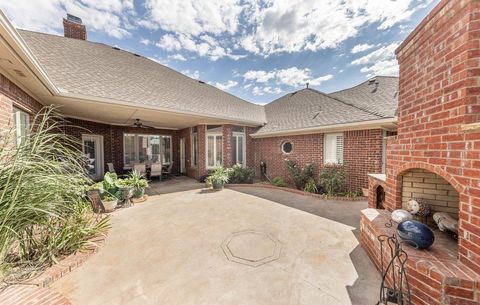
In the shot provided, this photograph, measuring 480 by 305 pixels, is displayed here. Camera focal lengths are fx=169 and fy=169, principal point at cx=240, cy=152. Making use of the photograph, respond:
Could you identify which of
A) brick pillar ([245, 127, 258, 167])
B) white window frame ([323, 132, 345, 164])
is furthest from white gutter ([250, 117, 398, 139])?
brick pillar ([245, 127, 258, 167])

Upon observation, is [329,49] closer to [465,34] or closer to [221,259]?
[465,34]

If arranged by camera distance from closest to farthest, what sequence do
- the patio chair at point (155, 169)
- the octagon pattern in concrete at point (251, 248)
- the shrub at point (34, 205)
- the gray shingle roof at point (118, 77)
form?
the shrub at point (34, 205)
the octagon pattern in concrete at point (251, 248)
the gray shingle roof at point (118, 77)
the patio chair at point (155, 169)

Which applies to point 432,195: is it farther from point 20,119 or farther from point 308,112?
point 20,119

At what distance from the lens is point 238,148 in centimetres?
953

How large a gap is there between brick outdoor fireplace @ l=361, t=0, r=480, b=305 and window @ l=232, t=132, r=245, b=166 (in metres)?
7.03

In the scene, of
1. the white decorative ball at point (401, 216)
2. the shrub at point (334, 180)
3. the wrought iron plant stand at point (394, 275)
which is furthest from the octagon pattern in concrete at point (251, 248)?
the shrub at point (334, 180)

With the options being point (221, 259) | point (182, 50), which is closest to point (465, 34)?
point (221, 259)

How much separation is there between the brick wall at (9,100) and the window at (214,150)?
19.9 ft

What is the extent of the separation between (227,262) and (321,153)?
20.2ft

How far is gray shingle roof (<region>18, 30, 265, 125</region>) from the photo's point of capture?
16.9ft

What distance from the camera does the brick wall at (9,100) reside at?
3035 mm

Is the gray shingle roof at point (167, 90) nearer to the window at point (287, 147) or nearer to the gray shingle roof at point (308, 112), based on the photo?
the gray shingle roof at point (308, 112)

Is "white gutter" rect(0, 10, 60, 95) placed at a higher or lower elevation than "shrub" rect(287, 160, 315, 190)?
higher

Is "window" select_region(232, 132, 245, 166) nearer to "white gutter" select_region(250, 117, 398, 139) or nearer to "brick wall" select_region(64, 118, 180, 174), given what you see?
"white gutter" select_region(250, 117, 398, 139)
